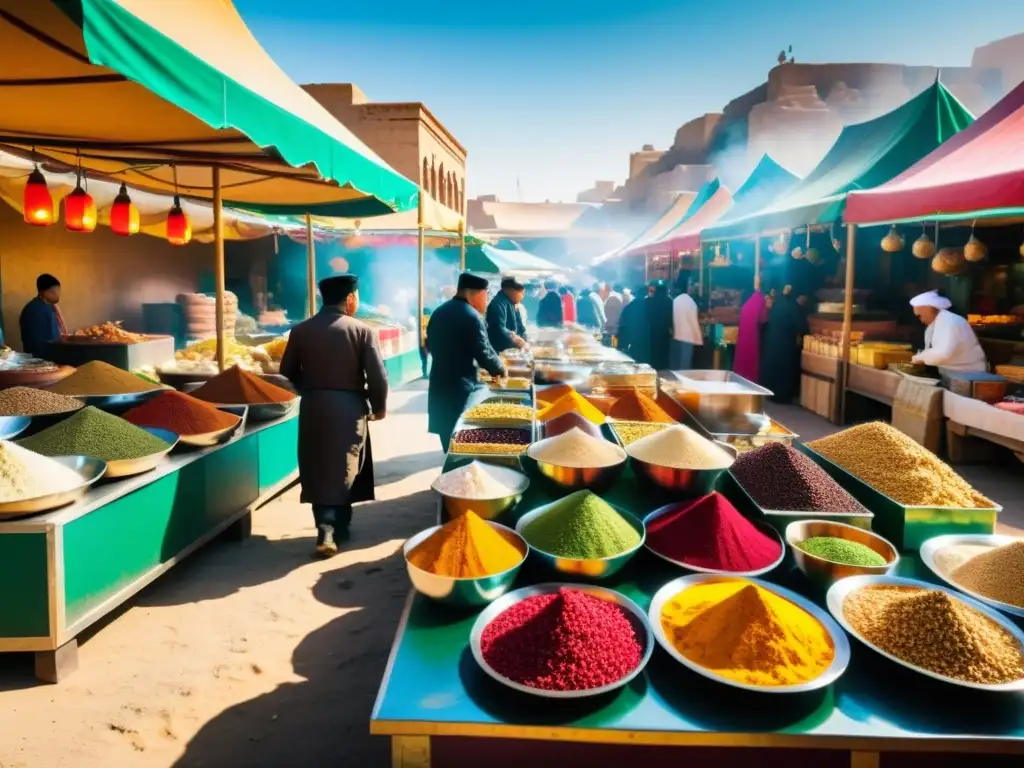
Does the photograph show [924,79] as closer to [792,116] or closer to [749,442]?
[792,116]

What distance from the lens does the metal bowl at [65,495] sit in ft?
8.32

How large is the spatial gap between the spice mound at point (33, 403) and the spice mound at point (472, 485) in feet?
7.89

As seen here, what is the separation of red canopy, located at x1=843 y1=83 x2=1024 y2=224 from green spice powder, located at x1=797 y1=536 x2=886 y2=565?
353 cm

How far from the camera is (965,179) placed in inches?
202

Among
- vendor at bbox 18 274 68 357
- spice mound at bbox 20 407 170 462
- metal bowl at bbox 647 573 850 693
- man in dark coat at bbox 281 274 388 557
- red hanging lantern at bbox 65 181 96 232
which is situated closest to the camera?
metal bowl at bbox 647 573 850 693

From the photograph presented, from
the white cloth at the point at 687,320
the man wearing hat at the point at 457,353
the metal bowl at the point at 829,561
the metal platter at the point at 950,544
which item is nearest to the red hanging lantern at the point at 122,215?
the man wearing hat at the point at 457,353

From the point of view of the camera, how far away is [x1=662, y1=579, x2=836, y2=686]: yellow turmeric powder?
157 cm

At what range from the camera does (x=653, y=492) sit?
278cm

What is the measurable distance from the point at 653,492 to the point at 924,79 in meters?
38.5

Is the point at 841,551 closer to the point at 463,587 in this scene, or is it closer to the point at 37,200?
the point at 463,587

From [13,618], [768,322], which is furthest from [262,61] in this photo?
[768,322]

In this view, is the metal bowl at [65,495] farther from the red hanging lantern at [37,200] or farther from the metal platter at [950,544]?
the metal platter at [950,544]

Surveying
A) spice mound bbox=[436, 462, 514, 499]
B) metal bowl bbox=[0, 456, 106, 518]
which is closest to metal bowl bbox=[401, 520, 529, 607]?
spice mound bbox=[436, 462, 514, 499]

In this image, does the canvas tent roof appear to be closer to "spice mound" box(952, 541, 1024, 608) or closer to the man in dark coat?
the man in dark coat
